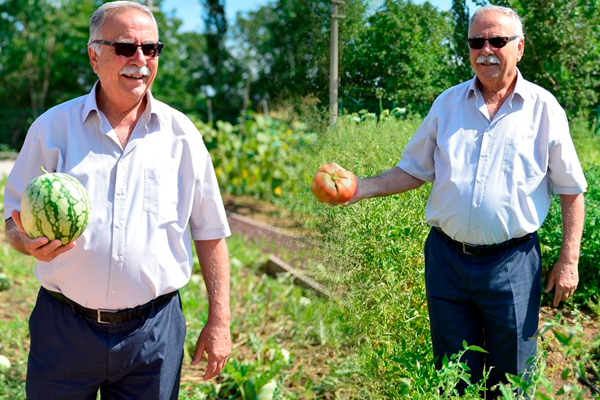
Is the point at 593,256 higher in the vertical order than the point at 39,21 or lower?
lower

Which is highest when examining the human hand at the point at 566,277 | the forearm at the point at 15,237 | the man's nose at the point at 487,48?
the man's nose at the point at 487,48

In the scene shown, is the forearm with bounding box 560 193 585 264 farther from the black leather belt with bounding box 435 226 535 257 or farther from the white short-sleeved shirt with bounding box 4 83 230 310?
the white short-sleeved shirt with bounding box 4 83 230 310

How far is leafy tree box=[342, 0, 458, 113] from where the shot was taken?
3.56m

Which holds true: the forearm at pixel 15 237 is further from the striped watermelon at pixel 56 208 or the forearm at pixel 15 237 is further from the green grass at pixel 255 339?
the green grass at pixel 255 339

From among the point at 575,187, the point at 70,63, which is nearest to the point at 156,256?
the point at 575,187

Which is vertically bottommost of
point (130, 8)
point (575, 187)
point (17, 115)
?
point (17, 115)

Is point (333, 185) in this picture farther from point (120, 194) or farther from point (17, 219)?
point (17, 219)

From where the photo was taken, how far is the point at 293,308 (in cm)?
507

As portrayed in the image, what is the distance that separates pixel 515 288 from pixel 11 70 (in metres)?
22.7

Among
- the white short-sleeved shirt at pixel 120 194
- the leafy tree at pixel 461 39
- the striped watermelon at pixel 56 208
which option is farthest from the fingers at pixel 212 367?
the leafy tree at pixel 461 39

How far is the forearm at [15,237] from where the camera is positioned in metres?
2.43

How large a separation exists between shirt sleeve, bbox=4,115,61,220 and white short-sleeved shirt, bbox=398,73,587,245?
1.45 meters

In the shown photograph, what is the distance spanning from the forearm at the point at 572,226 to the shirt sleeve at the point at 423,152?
0.53m

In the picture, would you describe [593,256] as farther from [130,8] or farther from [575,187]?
[130,8]
